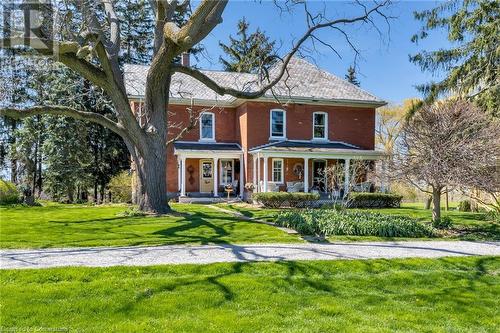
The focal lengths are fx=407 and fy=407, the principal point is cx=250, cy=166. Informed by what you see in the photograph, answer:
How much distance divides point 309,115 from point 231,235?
627 inches

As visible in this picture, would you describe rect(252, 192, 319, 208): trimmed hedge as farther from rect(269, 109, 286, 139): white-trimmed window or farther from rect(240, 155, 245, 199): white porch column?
rect(269, 109, 286, 139): white-trimmed window

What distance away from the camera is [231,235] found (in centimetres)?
1053

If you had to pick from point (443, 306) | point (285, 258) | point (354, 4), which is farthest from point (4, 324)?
point (354, 4)

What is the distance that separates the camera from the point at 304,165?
23.6 meters

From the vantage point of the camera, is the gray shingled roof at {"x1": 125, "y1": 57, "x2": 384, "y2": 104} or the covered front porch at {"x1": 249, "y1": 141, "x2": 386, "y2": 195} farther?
the gray shingled roof at {"x1": 125, "y1": 57, "x2": 384, "y2": 104}

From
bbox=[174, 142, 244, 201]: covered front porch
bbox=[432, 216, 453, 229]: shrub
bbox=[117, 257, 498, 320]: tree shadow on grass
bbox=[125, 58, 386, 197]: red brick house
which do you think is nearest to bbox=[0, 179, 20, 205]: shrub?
bbox=[125, 58, 386, 197]: red brick house

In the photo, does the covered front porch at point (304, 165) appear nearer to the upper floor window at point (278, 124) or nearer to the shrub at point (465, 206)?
the upper floor window at point (278, 124)

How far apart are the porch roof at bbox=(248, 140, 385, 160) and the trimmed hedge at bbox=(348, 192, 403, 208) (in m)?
2.12

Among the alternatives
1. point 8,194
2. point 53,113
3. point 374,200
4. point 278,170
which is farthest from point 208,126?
point 53,113

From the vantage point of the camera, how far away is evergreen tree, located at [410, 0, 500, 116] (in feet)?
59.1

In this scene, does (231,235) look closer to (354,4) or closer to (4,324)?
(4,324)

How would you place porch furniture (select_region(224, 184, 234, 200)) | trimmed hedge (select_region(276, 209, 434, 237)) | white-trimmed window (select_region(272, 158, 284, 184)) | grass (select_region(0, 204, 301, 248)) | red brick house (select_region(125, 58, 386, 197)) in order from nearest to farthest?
grass (select_region(0, 204, 301, 248)) < trimmed hedge (select_region(276, 209, 434, 237)) < porch furniture (select_region(224, 184, 234, 200)) < red brick house (select_region(125, 58, 386, 197)) < white-trimmed window (select_region(272, 158, 284, 184))

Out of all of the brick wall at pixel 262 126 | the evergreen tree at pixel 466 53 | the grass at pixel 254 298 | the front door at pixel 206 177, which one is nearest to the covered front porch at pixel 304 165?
the brick wall at pixel 262 126

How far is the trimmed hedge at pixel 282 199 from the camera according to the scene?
1945 centimetres
